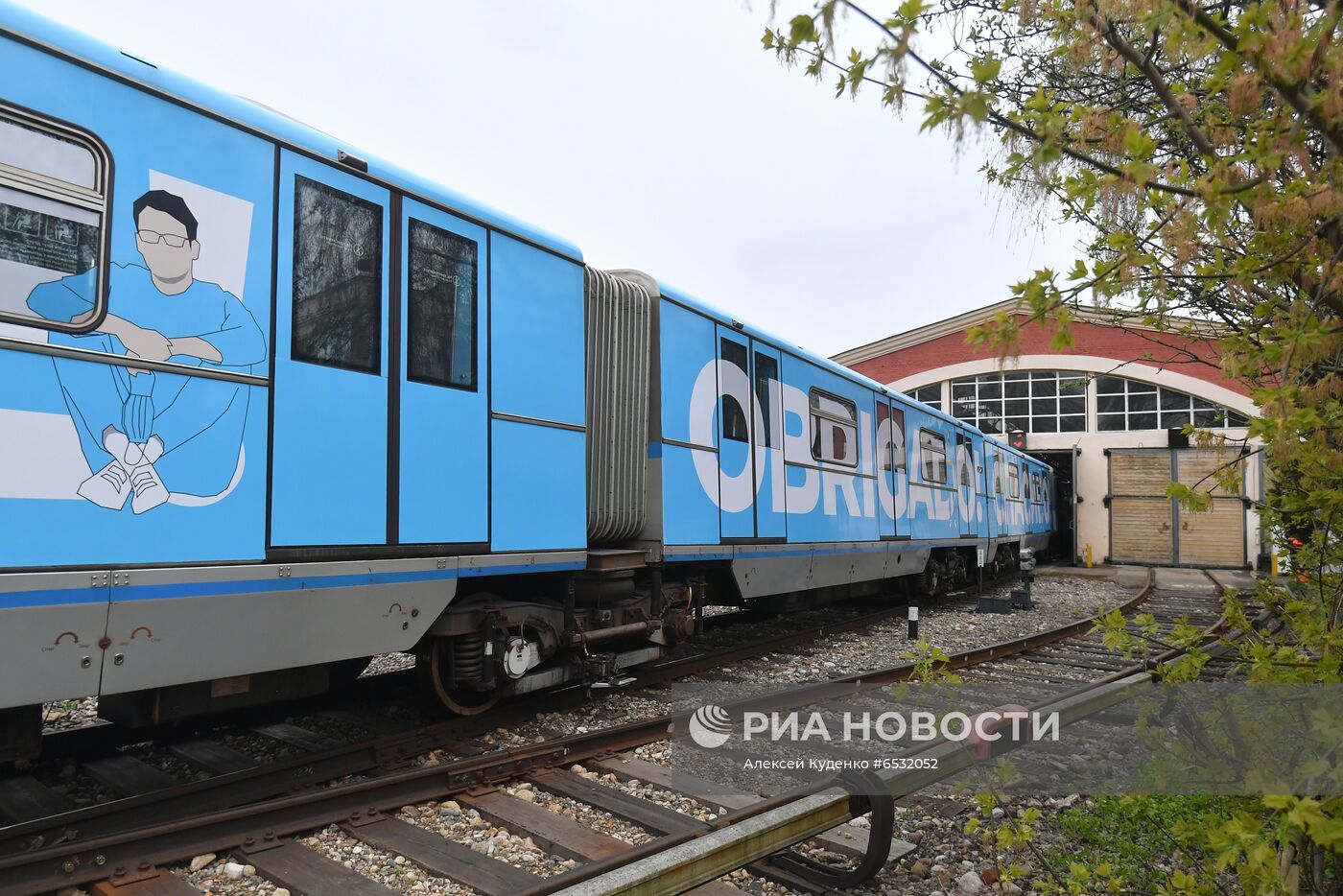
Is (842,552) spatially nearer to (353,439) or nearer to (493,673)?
A: (493,673)

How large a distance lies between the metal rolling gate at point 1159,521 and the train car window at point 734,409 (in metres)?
23.1

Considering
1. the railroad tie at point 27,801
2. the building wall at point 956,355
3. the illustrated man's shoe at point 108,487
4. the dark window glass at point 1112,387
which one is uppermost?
the building wall at point 956,355

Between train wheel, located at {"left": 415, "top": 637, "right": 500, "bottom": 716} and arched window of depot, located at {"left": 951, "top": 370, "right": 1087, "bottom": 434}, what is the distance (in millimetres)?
26791

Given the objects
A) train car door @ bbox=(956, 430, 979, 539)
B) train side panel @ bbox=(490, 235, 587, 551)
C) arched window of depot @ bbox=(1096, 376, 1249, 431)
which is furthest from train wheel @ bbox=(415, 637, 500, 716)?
arched window of depot @ bbox=(1096, 376, 1249, 431)

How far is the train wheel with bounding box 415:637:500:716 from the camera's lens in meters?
5.33

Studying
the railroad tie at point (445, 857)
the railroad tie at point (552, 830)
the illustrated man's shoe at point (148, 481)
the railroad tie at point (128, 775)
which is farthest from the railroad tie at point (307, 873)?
the illustrated man's shoe at point (148, 481)

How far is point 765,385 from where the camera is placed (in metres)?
8.73

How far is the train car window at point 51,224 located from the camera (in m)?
3.23

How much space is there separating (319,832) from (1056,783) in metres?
4.28

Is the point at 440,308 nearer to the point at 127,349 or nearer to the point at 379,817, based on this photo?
the point at 127,349

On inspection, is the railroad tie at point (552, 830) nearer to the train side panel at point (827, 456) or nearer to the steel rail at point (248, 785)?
the steel rail at point (248, 785)

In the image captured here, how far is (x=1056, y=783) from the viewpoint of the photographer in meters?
5.06

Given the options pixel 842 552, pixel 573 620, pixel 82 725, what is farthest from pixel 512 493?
pixel 842 552

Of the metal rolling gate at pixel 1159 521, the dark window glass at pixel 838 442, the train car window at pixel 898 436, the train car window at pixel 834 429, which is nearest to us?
the train car window at pixel 834 429
